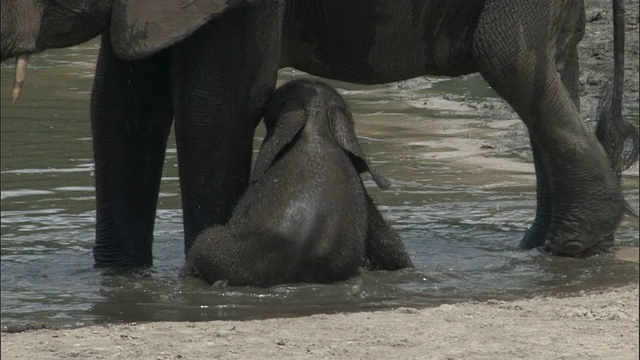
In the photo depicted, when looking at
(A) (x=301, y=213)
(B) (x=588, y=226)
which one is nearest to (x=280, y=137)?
(A) (x=301, y=213)

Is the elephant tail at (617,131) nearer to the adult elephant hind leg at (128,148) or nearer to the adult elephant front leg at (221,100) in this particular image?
the adult elephant front leg at (221,100)

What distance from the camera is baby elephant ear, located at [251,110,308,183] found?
8.29 meters

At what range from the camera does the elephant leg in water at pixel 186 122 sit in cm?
820

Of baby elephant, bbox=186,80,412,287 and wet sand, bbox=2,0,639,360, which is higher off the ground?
baby elephant, bbox=186,80,412,287

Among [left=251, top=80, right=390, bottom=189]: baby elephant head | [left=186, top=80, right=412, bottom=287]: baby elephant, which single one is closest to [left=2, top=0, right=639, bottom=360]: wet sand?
[left=186, top=80, right=412, bottom=287]: baby elephant

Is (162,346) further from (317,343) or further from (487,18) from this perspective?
(487,18)

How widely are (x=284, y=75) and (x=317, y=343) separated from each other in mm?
11455

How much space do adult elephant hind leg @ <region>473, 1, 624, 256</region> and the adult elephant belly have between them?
0.59ft

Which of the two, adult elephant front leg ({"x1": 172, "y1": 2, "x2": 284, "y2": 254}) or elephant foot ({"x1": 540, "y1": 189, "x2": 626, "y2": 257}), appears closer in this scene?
adult elephant front leg ({"x1": 172, "y1": 2, "x2": 284, "y2": 254})

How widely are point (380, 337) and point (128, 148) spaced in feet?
8.10

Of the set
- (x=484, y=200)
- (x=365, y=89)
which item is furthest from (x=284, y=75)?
(x=484, y=200)

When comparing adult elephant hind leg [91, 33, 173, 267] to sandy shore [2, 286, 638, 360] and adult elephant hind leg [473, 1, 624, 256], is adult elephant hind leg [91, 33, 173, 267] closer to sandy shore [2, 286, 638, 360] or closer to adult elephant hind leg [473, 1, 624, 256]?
adult elephant hind leg [473, 1, 624, 256]

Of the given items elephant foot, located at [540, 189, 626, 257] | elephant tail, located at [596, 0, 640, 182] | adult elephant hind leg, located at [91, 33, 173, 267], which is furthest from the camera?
elephant tail, located at [596, 0, 640, 182]

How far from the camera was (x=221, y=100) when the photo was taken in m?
8.25
